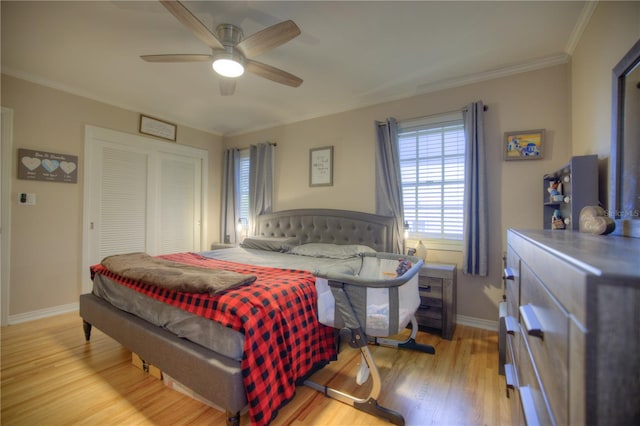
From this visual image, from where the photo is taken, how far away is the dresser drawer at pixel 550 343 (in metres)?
0.51

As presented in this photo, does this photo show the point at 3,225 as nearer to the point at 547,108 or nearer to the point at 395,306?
the point at 395,306

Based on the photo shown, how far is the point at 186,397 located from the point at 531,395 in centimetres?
188

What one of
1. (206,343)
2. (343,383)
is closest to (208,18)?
(206,343)

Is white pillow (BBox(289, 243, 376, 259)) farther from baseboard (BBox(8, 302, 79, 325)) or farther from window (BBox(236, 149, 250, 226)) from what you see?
baseboard (BBox(8, 302, 79, 325))

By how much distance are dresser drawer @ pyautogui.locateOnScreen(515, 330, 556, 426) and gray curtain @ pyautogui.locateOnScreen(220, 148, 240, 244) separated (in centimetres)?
442

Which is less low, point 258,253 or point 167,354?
point 258,253

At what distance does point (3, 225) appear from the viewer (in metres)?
2.80

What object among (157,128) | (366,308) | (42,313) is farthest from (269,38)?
(42,313)

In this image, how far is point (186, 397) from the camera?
5.63 feet

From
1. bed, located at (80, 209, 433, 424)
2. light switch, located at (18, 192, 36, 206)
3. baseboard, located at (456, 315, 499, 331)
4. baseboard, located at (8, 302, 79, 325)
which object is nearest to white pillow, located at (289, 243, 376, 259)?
bed, located at (80, 209, 433, 424)

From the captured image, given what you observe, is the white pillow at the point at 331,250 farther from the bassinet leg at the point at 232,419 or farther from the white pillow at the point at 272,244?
the bassinet leg at the point at 232,419

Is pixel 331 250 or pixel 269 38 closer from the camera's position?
pixel 269 38

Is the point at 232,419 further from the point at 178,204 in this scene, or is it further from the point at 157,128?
the point at 157,128

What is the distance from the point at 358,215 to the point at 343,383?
1965 mm
